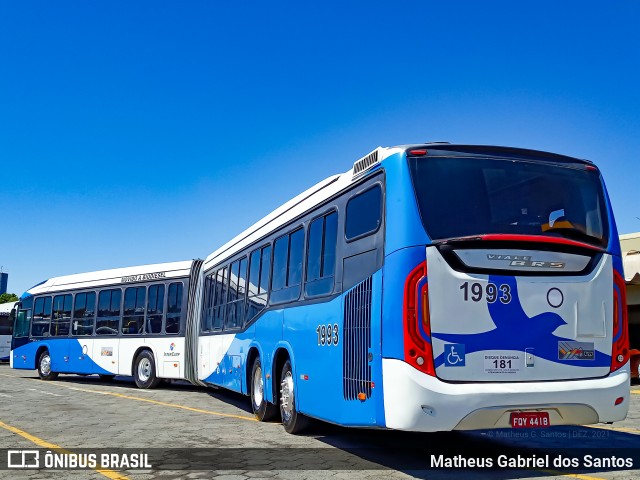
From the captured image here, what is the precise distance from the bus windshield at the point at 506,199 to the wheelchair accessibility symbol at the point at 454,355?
1043 mm

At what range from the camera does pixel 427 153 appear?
708cm

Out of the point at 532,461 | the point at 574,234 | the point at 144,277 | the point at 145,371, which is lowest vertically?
the point at 532,461

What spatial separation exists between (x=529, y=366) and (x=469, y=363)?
655mm

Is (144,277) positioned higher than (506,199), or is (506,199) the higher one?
(144,277)

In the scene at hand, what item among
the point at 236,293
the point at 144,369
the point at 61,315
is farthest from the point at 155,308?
the point at 236,293

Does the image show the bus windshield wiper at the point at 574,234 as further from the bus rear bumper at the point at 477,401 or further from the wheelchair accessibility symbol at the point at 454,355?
the wheelchair accessibility symbol at the point at 454,355

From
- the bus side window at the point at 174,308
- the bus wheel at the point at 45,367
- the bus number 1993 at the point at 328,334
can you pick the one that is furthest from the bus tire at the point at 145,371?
the bus number 1993 at the point at 328,334

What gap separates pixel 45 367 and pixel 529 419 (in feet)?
65.9

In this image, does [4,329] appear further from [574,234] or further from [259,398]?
[574,234]

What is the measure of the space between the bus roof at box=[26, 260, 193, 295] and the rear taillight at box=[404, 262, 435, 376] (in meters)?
12.7

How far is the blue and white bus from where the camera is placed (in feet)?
61.2

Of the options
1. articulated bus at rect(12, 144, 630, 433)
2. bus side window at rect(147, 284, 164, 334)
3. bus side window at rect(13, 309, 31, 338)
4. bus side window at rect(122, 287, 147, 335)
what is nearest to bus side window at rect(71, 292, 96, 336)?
bus side window at rect(122, 287, 147, 335)

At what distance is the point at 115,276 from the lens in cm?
2083

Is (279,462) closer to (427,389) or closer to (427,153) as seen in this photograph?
(427,389)
